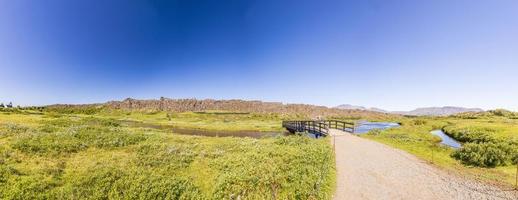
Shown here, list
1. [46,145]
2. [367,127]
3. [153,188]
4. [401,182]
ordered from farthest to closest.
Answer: [367,127] < [46,145] < [153,188] < [401,182]

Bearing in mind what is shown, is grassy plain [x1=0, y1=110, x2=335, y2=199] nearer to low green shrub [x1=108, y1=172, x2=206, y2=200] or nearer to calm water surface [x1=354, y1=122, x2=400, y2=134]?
low green shrub [x1=108, y1=172, x2=206, y2=200]

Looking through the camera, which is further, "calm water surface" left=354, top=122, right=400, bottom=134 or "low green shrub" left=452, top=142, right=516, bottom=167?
"calm water surface" left=354, top=122, right=400, bottom=134

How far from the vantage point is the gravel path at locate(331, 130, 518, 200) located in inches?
492

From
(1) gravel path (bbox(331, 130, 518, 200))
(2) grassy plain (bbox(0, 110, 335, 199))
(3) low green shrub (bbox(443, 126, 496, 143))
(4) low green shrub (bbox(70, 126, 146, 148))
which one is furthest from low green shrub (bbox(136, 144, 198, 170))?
(3) low green shrub (bbox(443, 126, 496, 143))

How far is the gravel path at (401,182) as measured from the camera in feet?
41.0

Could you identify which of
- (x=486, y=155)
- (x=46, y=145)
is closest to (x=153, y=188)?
(x=46, y=145)

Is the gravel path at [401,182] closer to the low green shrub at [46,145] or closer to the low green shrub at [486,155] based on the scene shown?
the low green shrub at [486,155]

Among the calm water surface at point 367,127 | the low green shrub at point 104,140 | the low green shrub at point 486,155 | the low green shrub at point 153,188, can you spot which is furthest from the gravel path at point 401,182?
the calm water surface at point 367,127

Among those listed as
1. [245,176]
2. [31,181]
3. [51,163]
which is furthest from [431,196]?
[51,163]

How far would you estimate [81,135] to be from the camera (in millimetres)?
31891

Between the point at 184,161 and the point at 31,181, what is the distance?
941 cm

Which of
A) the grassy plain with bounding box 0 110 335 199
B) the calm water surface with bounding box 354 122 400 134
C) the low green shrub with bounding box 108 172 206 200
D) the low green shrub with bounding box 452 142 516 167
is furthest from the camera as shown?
the calm water surface with bounding box 354 122 400 134

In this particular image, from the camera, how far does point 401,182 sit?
14.2 meters

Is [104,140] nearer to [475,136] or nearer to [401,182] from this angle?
[401,182]
